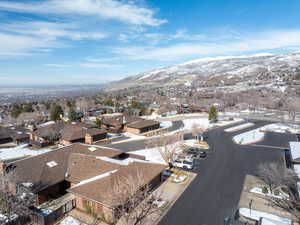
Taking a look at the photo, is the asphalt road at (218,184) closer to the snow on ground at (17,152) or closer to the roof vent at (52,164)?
the roof vent at (52,164)

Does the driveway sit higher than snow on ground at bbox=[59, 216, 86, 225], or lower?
lower

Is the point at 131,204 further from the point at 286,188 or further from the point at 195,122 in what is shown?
the point at 195,122

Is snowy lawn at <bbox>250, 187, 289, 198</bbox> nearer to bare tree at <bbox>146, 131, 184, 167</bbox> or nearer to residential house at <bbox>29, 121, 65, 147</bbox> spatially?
bare tree at <bbox>146, 131, 184, 167</bbox>

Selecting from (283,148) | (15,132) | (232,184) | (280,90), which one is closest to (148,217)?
(232,184)

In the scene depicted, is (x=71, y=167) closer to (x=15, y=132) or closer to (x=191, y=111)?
(x=15, y=132)

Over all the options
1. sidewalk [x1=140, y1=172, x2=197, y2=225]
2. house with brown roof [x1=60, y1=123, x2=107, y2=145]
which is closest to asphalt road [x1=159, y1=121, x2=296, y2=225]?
sidewalk [x1=140, y1=172, x2=197, y2=225]
